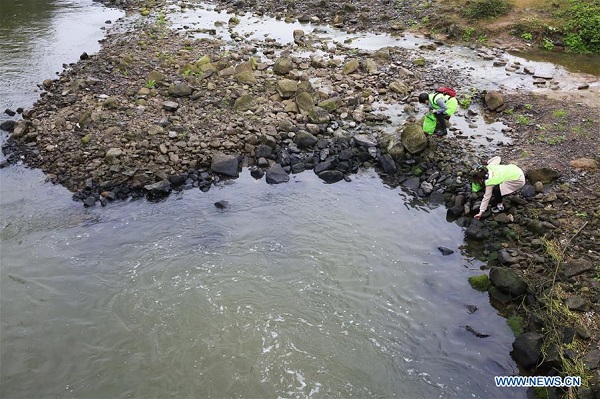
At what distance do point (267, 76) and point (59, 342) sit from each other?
12.1 m

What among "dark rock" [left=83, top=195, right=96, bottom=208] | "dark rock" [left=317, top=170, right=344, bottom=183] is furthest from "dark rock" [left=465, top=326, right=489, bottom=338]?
"dark rock" [left=83, top=195, right=96, bottom=208]

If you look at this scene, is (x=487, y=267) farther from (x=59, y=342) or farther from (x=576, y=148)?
(x=59, y=342)

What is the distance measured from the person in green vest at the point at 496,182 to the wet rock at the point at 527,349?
12.3ft

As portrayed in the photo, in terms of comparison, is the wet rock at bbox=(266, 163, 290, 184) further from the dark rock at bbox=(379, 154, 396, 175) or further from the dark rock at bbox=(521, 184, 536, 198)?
the dark rock at bbox=(521, 184, 536, 198)

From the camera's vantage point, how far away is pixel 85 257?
1083 cm

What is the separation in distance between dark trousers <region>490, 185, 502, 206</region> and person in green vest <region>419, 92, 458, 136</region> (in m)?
3.35

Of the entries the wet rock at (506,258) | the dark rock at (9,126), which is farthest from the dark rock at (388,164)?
the dark rock at (9,126)

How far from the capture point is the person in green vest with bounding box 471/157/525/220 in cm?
1138

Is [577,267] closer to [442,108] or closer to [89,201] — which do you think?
[442,108]

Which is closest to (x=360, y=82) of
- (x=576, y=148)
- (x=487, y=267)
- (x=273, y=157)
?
(x=273, y=157)

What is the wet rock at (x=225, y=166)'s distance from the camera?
13484 mm

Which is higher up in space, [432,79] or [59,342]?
[432,79]

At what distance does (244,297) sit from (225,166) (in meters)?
4.81

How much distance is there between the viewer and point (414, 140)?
13.8 meters
